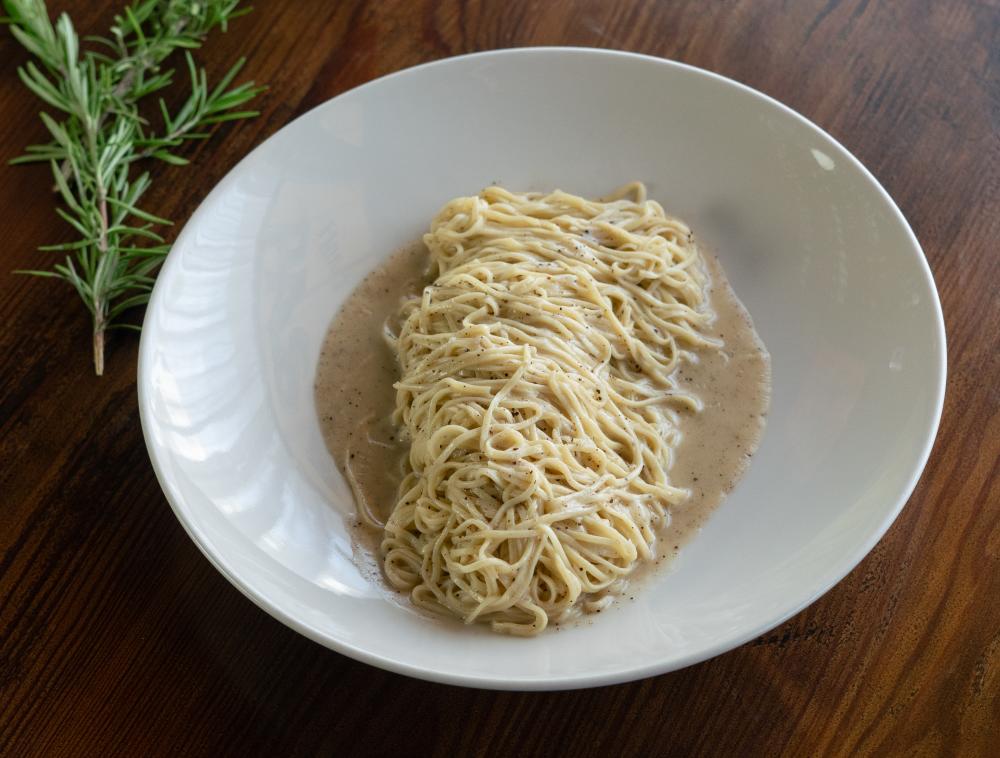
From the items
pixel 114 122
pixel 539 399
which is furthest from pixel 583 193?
pixel 114 122

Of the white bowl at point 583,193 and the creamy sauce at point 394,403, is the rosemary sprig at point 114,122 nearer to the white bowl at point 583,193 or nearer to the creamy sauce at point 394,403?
the white bowl at point 583,193

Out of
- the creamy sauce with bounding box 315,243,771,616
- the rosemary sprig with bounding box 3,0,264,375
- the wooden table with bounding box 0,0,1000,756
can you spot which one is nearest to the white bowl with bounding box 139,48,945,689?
the creamy sauce with bounding box 315,243,771,616

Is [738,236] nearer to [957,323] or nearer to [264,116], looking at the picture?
[957,323]

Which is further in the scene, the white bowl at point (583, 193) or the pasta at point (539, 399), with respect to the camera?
the pasta at point (539, 399)

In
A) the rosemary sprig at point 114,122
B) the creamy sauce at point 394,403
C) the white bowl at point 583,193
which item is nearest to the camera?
the white bowl at point 583,193

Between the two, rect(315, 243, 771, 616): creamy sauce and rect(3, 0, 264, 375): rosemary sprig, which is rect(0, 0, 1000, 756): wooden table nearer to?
rect(3, 0, 264, 375): rosemary sprig

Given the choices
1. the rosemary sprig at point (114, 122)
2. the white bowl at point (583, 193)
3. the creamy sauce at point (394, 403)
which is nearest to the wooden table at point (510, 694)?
the rosemary sprig at point (114, 122)

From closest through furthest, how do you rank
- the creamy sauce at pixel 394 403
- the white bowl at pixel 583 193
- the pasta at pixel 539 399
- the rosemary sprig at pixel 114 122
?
the white bowl at pixel 583 193, the pasta at pixel 539 399, the creamy sauce at pixel 394 403, the rosemary sprig at pixel 114 122
